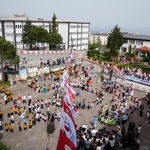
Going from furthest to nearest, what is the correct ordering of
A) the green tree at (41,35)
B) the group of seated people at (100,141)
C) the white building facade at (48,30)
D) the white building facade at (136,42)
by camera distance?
1. the white building facade at (48,30)
2. the green tree at (41,35)
3. the white building facade at (136,42)
4. the group of seated people at (100,141)

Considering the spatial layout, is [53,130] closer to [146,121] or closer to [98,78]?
[146,121]

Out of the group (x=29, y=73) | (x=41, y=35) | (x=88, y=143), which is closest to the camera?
(x=88, y=143)

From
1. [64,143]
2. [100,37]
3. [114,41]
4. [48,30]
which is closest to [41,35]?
[48,30]

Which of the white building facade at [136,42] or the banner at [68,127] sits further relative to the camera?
the white building facade at [136,42]

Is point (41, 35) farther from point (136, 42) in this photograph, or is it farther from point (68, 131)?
point (68, 131)

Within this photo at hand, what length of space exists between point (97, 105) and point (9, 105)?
36.3 feet

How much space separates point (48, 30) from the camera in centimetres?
7231

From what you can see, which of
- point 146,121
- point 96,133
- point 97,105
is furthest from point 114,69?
point 96,133

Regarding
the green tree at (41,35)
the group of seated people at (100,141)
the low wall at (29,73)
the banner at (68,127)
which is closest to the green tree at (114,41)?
the low wall at (29,73)

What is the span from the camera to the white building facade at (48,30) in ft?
206

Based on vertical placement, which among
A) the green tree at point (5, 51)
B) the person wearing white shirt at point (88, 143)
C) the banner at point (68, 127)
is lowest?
the person wearing white shirt at point (88, 143)

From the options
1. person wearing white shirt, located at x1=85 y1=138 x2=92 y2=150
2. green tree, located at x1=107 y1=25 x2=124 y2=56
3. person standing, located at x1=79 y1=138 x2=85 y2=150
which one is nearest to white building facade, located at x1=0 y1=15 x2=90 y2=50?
green tree, located at x1=107 y1=25 x2=124 y2=56

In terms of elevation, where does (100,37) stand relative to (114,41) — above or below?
above

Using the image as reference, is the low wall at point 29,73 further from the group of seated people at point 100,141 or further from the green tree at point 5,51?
the group of seated people at point 100,141
